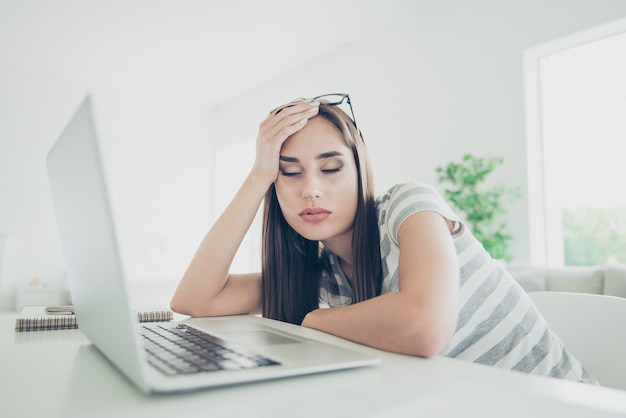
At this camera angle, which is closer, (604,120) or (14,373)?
(14,373)

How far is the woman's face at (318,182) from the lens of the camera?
3.59 feet

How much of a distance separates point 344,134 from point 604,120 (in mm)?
2772

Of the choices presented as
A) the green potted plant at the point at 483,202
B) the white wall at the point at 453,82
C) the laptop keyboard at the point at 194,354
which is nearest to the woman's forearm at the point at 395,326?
the laptop keyboard at the point at 194,354

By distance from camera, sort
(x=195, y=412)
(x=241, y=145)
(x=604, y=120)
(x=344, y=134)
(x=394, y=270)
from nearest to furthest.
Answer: (x=195, y=412), (x=394, y=270), (x=344, y=134), (x=604, y=120), (x=241, y=145)

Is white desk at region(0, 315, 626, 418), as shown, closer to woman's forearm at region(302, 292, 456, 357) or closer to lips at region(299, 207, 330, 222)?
woman's forearm at region(302, 292, 456, 357)

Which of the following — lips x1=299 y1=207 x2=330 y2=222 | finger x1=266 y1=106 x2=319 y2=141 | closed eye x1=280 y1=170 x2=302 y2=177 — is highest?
finger x1=266 y1=106 x2=319 y2=141

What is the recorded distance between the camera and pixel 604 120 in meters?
3.20

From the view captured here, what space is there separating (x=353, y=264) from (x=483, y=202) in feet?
7.71

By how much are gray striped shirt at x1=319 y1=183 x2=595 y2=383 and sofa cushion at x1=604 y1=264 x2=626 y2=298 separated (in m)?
1.66

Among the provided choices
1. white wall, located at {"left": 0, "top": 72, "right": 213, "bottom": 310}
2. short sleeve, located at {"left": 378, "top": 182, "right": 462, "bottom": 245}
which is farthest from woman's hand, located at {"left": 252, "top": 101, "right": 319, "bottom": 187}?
white wall, located at {"left": 0, "top": 72, "right": 213, "bottom": 310}

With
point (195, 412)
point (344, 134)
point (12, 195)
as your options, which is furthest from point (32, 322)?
point (12, 195)

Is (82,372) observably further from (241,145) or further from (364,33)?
(241,145)

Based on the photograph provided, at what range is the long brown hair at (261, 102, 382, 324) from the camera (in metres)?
1.09

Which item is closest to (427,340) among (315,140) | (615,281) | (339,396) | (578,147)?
(339,396)
